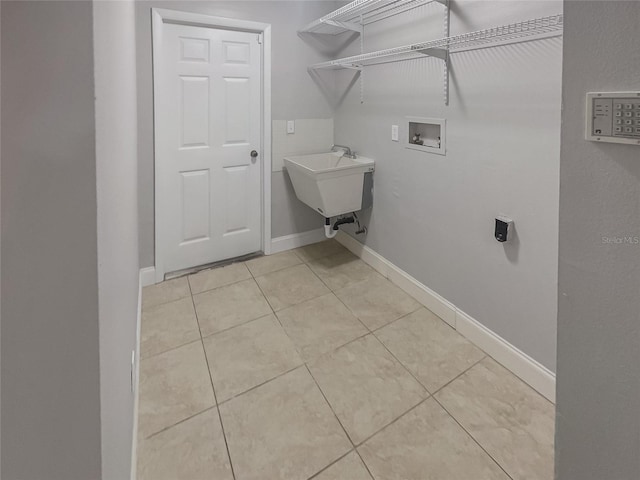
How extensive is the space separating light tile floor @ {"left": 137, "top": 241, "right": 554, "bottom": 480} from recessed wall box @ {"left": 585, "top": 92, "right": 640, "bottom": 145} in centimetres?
124

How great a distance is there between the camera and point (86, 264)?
0.58m

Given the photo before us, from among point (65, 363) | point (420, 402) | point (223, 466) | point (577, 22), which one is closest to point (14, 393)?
Result: point (65, 363)

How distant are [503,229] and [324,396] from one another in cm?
124

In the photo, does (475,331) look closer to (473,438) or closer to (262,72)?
(473,438)

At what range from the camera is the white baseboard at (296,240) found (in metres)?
3.36

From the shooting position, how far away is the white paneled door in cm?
263

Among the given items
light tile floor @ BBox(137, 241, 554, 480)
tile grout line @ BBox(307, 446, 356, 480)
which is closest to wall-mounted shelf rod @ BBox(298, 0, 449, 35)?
light tile floor @ BBox(137, 241, 554, 480)

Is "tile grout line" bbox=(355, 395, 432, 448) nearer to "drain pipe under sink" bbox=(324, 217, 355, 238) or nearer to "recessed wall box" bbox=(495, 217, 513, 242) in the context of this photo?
"recessed wall box" bbox=(495, 217, 513, 242)

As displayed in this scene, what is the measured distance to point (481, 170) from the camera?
1.91 m

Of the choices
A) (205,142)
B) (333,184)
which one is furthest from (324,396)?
(205,142)

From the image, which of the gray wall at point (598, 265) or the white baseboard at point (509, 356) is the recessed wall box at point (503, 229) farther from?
the gray wall at point (598, 265)

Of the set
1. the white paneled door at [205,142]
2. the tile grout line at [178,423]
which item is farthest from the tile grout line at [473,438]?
the white paneled door at [205,142]

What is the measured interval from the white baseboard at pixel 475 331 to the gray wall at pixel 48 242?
186 centimetres

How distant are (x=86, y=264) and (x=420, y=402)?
155 centimetres
